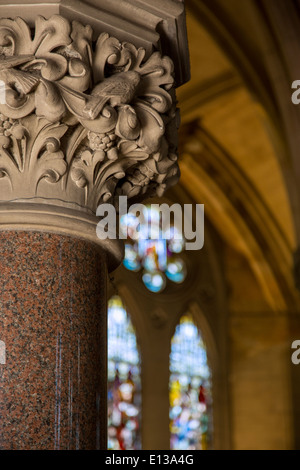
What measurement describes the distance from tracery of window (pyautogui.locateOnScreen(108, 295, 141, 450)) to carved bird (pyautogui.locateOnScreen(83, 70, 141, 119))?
28.4 ft

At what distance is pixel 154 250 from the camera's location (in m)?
12.1

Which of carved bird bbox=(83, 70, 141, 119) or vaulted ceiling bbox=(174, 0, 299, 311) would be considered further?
vaulted ceiling bbox=(174, 0, 299, 311)

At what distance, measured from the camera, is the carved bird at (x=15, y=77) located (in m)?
2.19

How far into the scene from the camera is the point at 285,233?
12.3 metres

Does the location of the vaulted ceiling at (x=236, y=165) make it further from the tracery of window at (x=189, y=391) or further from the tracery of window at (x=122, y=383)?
the tracery of window at (x=122, y=383)

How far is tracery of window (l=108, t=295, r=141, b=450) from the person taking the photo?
35.4 ft

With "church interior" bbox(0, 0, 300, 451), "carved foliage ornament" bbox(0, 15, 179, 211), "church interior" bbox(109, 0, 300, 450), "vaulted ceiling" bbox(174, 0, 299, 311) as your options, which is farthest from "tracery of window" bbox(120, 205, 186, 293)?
"carved foliage ornament" bbox(0, 15, 179, 211)

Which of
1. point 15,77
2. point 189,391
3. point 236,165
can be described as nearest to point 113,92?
point 15,77

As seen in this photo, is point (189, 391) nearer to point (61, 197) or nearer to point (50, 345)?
point (61, 197)

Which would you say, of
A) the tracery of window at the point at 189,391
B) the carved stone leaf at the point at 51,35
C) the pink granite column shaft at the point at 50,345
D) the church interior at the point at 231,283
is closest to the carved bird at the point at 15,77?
the carved stone leaf at the point at 51,35

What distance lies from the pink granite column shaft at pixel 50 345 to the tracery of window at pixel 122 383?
28.6ft

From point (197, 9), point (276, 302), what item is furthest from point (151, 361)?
point (197, 9)

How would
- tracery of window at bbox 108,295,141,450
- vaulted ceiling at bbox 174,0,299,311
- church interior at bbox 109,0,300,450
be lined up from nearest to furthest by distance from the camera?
vaulted ceiling at bbox 174,0,299,311, church interior at bbox 109,0,300,450, tracery of window at bbox 108,295,141,450

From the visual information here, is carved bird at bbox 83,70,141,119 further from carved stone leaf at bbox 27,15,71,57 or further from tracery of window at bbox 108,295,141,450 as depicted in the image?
tracery of window at bbox 108,295,141,450
